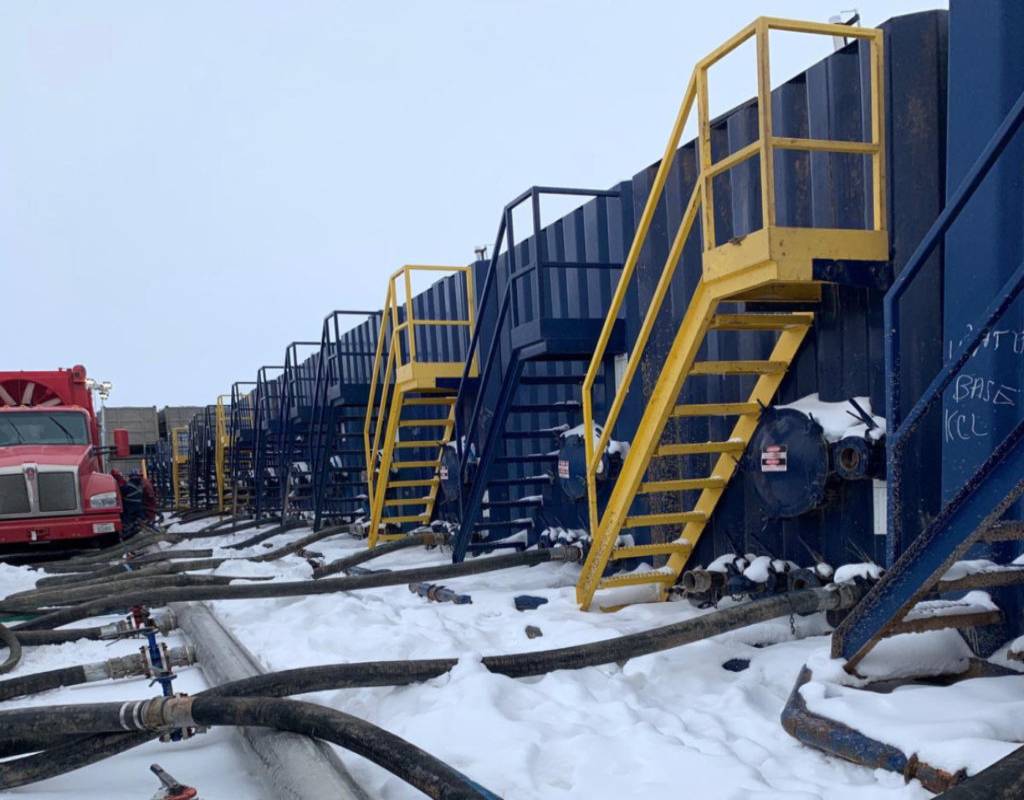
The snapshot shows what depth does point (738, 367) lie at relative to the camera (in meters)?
5.65

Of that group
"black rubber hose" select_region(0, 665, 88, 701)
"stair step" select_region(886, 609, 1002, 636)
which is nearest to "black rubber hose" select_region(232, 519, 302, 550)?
"black rubber hose" select_region(0, 665, 88, 701)

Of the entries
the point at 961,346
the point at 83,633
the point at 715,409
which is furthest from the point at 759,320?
the point at 83,633

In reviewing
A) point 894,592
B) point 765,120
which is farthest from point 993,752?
point 765,120

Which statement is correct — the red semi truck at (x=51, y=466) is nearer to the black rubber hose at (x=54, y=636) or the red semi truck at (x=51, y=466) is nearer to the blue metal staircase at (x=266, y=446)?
the blue metal staircase at (x=266, y=446)

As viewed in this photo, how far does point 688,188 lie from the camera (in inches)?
263

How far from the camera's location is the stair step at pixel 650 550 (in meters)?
6.24

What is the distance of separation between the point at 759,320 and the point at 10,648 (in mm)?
5309

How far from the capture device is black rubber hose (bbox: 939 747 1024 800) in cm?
239

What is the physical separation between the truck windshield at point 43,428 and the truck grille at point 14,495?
1.29 metres

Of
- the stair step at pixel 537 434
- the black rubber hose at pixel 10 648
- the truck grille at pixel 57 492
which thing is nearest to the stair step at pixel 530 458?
the stair step at pixel 537 434

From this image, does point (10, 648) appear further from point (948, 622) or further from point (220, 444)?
point (220, 444)

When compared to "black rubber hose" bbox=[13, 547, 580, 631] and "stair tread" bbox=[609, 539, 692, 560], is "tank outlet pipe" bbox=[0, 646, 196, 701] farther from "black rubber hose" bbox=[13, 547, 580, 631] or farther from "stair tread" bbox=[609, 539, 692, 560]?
"stair tread" bbox=[609, 539, 692, 560]

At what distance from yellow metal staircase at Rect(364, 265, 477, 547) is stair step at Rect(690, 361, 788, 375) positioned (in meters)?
4.57

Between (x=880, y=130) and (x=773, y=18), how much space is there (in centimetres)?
90
